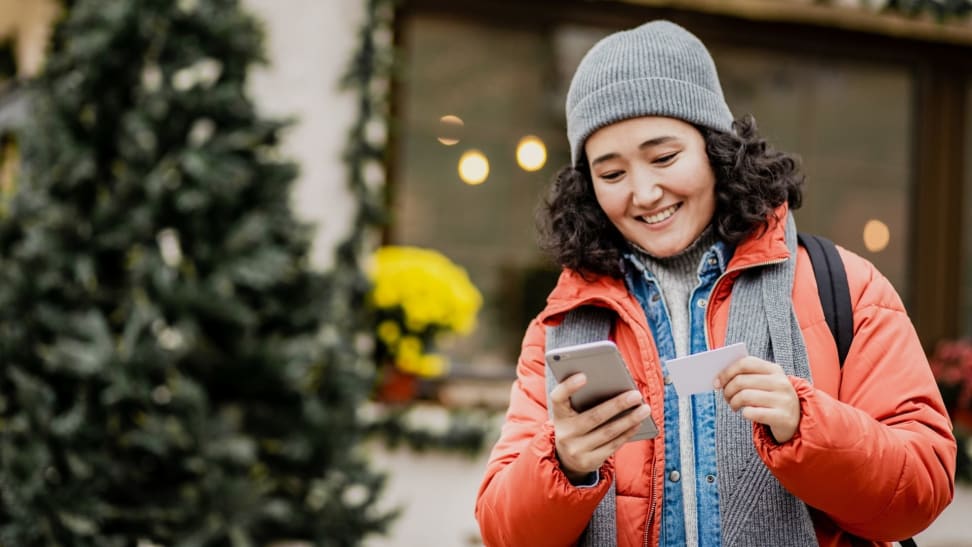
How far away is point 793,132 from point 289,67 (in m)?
2.79

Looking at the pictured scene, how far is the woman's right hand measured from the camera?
1645 mm

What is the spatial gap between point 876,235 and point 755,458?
193 inches

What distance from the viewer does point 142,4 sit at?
4.07 meters

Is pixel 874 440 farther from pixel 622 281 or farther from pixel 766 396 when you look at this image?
pixel 622 281

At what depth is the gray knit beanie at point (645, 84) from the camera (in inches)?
75.0

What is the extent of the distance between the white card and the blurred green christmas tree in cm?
263

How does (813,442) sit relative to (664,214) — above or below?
below

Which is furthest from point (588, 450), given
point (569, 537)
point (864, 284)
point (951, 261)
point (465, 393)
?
point (951, 261)

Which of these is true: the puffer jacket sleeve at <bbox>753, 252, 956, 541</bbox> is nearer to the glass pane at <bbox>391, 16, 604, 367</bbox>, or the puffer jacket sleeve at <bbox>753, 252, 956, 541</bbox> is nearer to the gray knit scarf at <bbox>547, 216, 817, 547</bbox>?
the gray knit scarf at <bbox>547, 216, 817, 547</bbox>

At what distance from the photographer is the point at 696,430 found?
1.83 metres

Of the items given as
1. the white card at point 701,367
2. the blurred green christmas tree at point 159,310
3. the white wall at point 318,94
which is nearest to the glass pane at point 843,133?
the white wall at point 318,94

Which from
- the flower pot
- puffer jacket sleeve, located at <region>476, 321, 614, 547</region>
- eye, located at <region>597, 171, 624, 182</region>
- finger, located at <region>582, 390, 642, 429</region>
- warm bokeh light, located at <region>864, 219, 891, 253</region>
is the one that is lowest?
puffer jacket sleeve, located at <region>476, 321, 614, 547</region>

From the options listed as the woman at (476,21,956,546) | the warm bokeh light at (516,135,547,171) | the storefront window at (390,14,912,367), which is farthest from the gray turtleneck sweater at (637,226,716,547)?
the warm bokeh light at (516,135,547,171)

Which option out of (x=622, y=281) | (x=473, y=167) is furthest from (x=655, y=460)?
(x=473, y=167)
